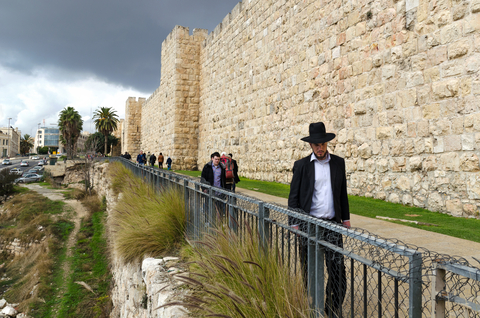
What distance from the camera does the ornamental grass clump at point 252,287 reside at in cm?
217

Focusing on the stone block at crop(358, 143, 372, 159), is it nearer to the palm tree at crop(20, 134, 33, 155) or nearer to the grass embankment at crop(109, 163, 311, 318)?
the grass embankment at crop(109, 163, 311, 318)

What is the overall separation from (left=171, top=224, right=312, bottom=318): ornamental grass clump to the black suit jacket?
0.58m

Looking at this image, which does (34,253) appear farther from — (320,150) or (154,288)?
(320,150)

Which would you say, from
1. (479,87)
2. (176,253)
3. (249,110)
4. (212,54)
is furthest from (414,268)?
(212,54)

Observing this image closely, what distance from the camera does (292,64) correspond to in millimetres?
10750

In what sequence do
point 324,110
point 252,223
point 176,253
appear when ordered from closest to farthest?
point 252,223
point 176,253
point 324,110

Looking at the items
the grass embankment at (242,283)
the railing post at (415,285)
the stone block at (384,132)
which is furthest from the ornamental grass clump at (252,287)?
the stone block at (384,132)

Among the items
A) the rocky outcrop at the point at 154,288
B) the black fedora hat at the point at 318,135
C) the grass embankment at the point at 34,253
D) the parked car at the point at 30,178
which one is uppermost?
the black fedora hat at the point at 318,135

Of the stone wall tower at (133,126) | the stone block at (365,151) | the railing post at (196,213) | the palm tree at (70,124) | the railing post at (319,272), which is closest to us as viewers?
the railing post at (319,272)

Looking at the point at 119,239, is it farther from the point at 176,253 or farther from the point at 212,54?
the point at 212,54

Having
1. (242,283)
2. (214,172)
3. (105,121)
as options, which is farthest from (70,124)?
(242,283)

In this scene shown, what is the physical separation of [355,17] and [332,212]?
22.6 feet

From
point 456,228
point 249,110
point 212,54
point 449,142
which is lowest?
point 456,228

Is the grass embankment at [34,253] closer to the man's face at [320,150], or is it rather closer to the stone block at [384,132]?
the man's face at [320,150]
